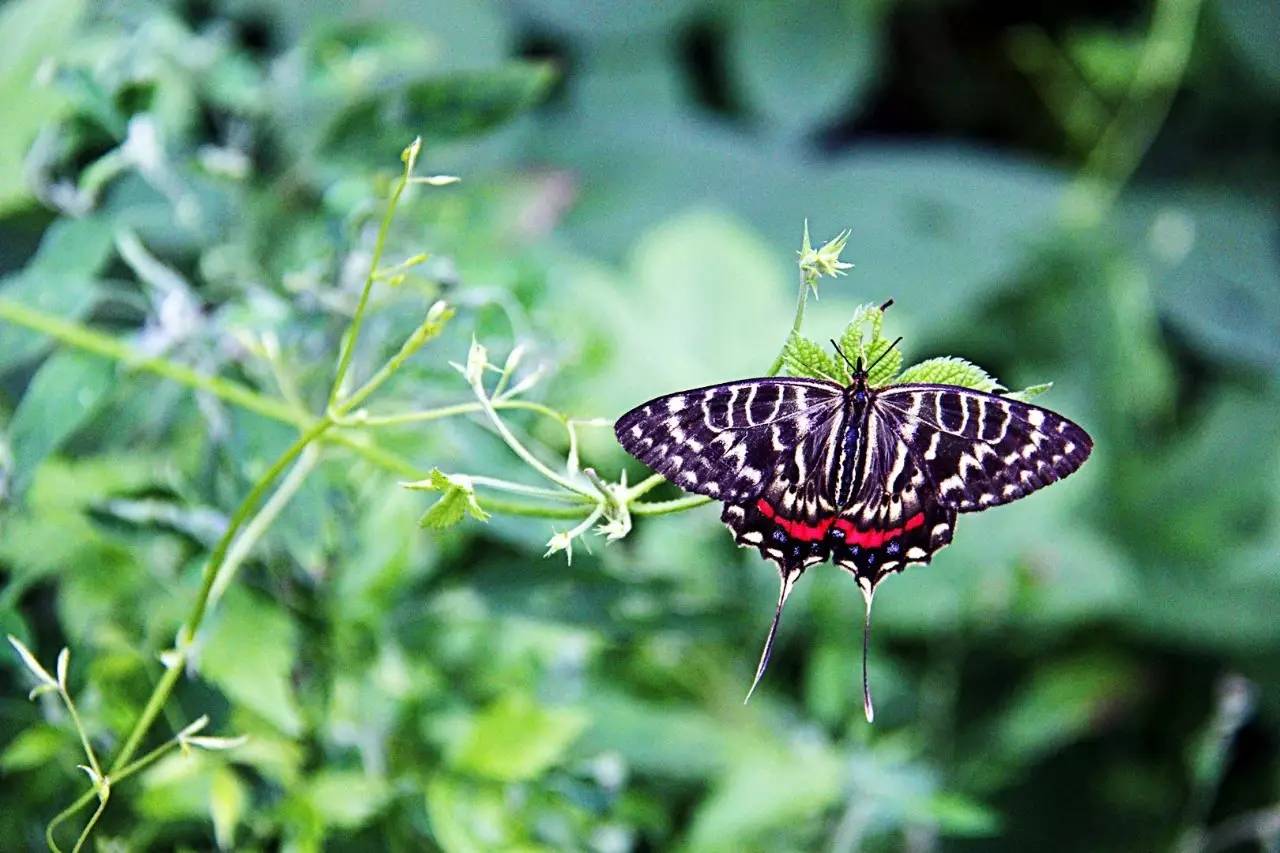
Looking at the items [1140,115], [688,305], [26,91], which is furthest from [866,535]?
[1140,115]

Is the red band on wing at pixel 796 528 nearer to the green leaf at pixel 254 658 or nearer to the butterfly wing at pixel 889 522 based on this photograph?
the butterfly wing at pixel 889 522

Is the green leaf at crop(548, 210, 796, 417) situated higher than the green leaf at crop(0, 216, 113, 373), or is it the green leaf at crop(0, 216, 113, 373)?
the green leaf at crop(0, 216, 113, 373)

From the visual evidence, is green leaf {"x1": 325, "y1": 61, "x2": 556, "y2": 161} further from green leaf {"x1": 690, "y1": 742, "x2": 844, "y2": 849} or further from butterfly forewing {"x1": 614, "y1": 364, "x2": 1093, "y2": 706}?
green leaf {"x1": 690, "y1": 742, "x2": 844, "y2": 849}

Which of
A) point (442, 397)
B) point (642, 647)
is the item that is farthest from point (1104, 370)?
point (442, 397)

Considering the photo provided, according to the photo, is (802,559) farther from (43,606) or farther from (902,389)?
(43,606)

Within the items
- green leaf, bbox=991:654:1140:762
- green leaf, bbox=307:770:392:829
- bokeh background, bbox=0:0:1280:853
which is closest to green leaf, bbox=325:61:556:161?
bokeh background, bbox=0:0:1280:853

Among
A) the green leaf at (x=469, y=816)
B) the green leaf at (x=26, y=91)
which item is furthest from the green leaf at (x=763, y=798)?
the green leaf at (x=26, y=91)
